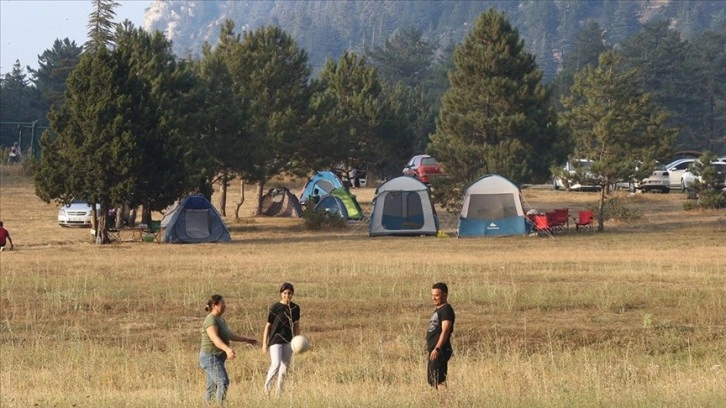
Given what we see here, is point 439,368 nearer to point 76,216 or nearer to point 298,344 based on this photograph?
point 298,344

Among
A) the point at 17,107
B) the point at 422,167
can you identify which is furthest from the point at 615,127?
the point at 17,107

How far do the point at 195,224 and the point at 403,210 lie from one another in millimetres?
7521

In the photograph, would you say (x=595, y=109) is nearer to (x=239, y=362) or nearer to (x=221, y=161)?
(x=221, y=161)

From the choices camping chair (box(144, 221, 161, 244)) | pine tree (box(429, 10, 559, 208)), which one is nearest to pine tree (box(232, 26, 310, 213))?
pine tree (box(429, 10, 559, 208))

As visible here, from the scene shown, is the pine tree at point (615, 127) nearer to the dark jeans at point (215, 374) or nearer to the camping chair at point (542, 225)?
the camping chair at point (542, 225)

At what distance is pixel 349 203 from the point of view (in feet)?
162

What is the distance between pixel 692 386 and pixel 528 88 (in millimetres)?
34141

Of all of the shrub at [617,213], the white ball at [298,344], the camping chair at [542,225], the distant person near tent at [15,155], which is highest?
the distant person near tent at [15,155]

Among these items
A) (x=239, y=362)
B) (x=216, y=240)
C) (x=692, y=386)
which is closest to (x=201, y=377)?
(x=239, y=362)

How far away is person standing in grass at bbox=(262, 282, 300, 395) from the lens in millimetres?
13016

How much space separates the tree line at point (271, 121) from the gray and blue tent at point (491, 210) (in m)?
3.67

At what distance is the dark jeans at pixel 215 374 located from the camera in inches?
492

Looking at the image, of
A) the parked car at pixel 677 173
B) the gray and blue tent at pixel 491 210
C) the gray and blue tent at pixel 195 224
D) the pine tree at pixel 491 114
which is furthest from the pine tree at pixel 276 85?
the parked car at pixel 677 173

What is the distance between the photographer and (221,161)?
45.6 meters
